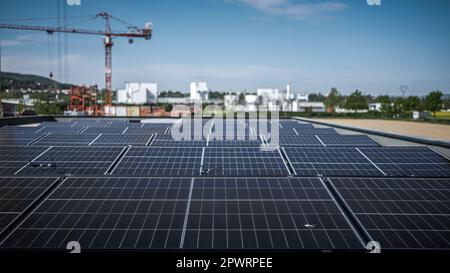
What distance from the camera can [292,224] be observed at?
1010 cm

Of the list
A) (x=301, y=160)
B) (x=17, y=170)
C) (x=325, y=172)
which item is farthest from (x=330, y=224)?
(x=17, y=170)

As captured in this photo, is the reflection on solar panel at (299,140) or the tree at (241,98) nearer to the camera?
the reflection on solar panel at (299,140)

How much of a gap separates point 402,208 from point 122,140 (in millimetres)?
18091

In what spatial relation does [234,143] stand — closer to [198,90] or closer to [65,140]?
[65,140]

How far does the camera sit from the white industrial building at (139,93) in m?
142

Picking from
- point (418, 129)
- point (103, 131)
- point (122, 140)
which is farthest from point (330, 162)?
point (418, 129)

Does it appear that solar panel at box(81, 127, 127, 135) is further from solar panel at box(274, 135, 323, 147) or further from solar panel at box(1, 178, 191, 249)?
solar panel at box(1, 178, 191, 249)

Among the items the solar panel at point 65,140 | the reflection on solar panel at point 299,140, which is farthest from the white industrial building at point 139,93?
the reflection on solar panel at point 299,140

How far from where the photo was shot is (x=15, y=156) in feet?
57.5

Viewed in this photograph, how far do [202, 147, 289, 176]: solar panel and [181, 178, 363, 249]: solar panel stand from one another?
177 centimetres

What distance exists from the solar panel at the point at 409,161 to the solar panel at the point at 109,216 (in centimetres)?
984

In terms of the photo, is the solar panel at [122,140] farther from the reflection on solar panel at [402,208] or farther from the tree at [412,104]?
the tree at [412,104]

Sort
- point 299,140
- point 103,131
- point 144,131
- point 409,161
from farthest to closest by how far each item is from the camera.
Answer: point 103,131
point 144,131
point 299,140
point 409,161
